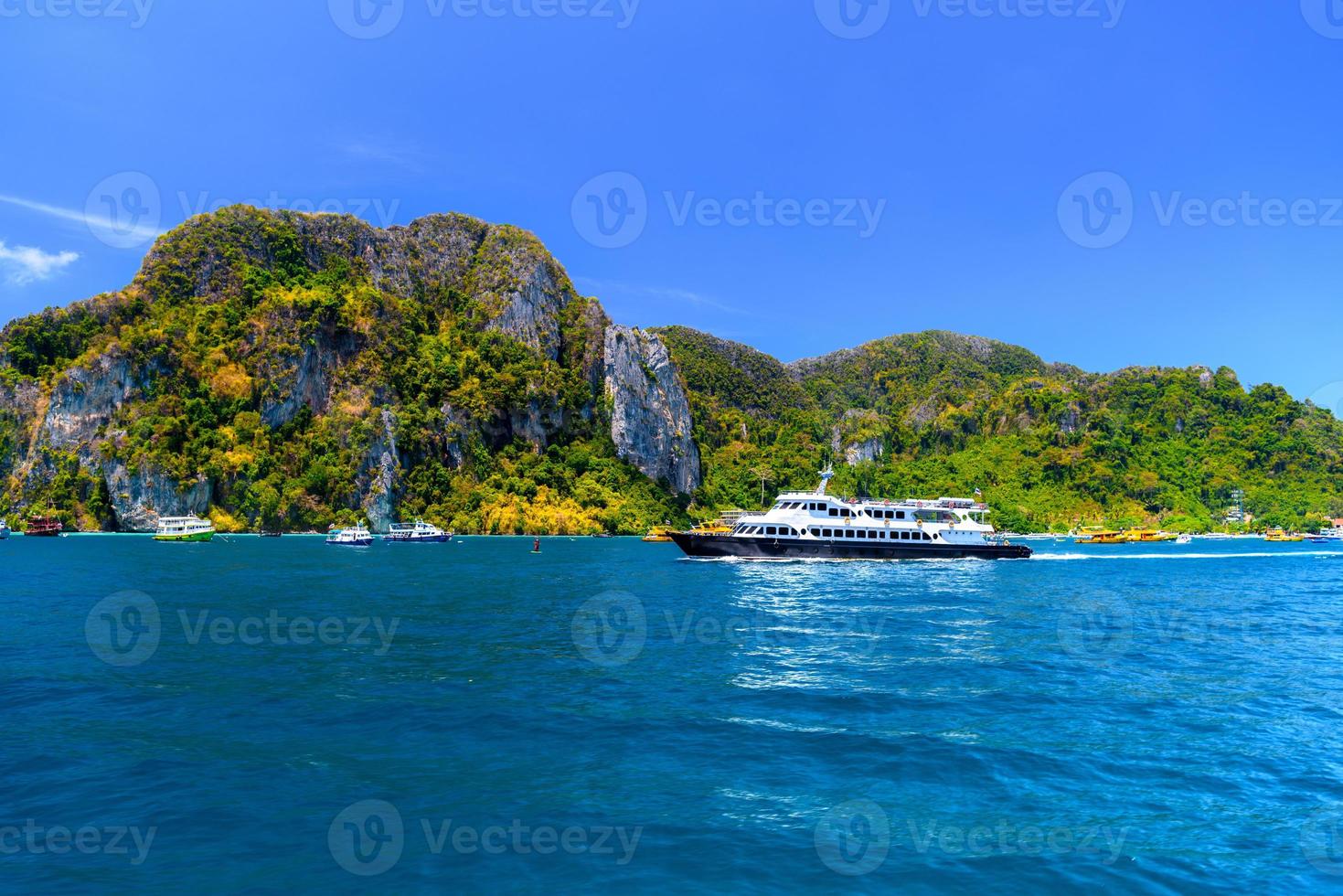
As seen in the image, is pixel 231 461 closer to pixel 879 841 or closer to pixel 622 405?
pixel 622 405

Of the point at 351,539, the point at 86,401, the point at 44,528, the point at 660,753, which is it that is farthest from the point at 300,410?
the point at 660,753

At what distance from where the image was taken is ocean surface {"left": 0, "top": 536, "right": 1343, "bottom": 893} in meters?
10.5

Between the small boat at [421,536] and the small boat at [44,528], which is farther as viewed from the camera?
the small boat at [44,528]

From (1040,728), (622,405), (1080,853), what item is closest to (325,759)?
(1080,853)

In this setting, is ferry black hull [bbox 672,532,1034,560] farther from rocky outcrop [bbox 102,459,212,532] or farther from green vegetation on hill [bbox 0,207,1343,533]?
rocky outcrop [bbox 102,459,212,532]

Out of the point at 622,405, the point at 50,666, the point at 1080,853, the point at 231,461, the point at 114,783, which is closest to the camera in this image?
the point at 1080,853

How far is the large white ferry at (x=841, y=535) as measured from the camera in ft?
232

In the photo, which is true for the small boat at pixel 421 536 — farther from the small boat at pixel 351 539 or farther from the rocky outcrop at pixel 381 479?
the rocky outcrop at pixel 381 479

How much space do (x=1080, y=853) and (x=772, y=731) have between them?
6.96m

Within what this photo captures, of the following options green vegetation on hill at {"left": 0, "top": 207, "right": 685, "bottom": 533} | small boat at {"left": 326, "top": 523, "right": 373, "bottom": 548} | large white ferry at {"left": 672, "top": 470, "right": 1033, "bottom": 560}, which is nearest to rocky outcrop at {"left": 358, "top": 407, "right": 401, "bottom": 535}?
green vegetation on hill at {"left": 0, "top": 207, "right": 685, "bottom": 533}

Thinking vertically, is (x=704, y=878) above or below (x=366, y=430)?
below

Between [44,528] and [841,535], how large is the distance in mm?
139069

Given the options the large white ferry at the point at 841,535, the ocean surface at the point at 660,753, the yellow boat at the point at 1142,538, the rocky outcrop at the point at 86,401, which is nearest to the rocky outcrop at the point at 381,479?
the rocky outcrop at the point at 86,401

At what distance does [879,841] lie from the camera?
11.2 metres
